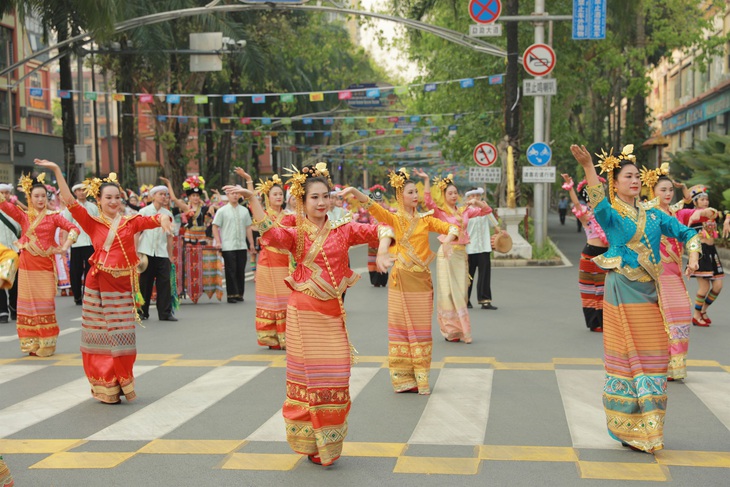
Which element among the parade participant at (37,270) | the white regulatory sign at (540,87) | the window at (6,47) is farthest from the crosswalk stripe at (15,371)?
the window at (6,47)

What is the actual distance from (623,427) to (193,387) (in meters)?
4.25

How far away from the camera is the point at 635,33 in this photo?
127 feet

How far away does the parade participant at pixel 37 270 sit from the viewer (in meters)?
11.5

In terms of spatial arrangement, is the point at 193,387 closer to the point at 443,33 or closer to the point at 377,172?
the point at 443,33

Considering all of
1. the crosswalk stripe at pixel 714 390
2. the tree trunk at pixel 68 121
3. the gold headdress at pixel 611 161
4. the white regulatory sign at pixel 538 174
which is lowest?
the crosswalk stripe at pixel 714 390

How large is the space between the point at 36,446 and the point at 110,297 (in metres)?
1.89

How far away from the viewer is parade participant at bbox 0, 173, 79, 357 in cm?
1151

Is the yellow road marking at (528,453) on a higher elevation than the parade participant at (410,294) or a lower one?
lower

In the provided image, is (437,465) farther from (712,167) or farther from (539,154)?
(712,167)

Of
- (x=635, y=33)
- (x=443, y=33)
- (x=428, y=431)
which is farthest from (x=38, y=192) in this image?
(x=635, y=33)

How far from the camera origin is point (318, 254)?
675cm

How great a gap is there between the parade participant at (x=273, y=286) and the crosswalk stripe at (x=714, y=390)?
4.78 metres

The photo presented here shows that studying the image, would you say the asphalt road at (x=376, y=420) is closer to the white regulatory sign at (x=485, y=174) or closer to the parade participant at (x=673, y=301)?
the parade participant at (x=673, y=301)

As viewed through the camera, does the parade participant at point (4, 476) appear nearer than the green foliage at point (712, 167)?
Yes
